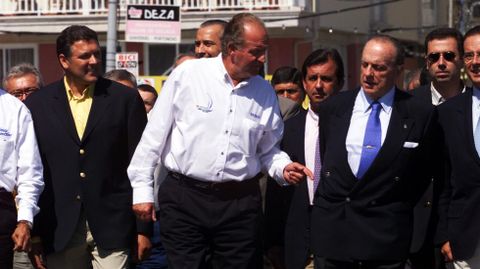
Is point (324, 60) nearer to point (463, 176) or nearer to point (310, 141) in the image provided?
point (310, 141)

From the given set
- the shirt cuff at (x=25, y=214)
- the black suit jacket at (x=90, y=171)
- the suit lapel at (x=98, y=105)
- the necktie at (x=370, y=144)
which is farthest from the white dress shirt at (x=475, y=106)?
the shirt cuff at (x=25, y=214)

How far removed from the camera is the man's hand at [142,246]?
24.6ft

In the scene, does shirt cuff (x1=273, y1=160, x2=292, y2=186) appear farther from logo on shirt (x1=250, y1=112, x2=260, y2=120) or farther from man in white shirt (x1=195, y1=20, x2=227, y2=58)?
man in white shirt (x1=195, y1=20, x2=227, y2=58)

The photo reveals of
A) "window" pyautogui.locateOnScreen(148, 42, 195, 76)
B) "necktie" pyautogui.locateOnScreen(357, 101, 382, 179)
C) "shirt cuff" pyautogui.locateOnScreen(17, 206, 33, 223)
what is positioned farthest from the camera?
"window" pyautogui.locateOnScreen(148, 42, 195, 76)

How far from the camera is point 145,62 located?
3281cm

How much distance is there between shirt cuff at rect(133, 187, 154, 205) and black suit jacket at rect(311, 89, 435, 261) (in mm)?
1079

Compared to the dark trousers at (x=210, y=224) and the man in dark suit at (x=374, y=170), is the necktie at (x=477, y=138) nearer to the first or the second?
the man in dark suit at (x=374, y=170)

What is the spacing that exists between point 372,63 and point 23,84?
3.79 meters

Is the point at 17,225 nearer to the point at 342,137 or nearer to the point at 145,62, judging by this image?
the point at 342,137

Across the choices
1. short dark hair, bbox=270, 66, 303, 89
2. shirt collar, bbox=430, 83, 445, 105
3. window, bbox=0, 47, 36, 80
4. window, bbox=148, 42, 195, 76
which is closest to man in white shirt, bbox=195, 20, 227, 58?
short dark hair, bbox=270, 66, 303, 89

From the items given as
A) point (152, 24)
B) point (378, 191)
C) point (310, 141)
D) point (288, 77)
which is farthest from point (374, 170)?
point (152, 24)

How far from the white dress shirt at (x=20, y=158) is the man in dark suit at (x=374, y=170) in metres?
1.84

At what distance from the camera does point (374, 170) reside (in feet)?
21.6

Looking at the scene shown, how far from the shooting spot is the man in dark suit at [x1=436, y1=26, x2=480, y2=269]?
6.77 m
